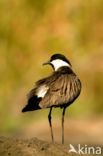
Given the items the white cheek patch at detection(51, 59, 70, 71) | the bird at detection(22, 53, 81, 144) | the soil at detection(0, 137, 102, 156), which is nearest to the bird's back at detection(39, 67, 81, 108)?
the bird at detection(22, 53, 81, 144)

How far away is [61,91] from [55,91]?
0.31 ft

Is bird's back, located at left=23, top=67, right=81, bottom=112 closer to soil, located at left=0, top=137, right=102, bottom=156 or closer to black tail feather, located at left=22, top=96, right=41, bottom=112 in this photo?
black tail feather, located at left=22, top=96, right=41, bottom=112

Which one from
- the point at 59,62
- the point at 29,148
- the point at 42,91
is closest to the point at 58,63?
the point at 59,62

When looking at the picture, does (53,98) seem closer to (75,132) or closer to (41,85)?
(41,85)

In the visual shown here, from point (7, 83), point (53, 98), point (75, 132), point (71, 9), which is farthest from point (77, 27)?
point (53, 98)

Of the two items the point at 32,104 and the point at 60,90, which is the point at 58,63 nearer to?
the point at 60,90

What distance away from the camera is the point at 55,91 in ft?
46.5

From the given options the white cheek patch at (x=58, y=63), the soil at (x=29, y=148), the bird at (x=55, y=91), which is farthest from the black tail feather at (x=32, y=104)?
the white cheek patch at (x=58, y=63)

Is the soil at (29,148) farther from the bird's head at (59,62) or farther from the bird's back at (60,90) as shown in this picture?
the bird's head at (59,62)

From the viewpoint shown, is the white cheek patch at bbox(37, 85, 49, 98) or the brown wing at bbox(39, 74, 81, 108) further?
the brown wing at bbox(39, 74, 81, 108)

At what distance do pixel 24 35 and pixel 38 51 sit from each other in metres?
0.67

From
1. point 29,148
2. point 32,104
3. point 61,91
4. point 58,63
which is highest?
point 58,63

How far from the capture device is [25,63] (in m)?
30.3

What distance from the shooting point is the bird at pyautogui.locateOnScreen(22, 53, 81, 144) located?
45.4ft
